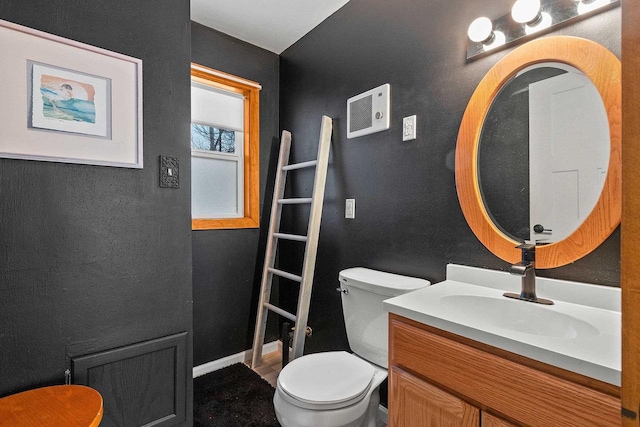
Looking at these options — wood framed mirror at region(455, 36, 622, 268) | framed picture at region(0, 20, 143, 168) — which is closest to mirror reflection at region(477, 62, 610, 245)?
wood framed mirror at region(455, 36, 622, 268)

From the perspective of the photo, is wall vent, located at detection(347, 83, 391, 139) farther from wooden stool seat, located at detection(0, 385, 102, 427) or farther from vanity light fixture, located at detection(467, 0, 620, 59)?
wooden stool seat, located at detection(0, 385, 102, 427)

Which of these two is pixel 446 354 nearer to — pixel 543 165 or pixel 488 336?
pixel 488 336

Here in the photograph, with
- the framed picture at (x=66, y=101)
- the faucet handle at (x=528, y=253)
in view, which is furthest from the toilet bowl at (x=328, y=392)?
the framed picture at (x=66, y=101)

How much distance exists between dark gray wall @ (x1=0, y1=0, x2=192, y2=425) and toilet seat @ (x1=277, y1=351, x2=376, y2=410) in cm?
62

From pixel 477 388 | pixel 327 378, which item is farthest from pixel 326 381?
pixel 477 388

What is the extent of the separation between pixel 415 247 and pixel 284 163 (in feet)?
4.14

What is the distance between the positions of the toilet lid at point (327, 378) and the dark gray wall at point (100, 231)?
0.61 meters

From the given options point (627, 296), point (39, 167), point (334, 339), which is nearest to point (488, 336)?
point (627, 296)

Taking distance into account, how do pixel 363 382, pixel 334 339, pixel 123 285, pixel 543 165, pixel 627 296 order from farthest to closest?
1. pixel 334 339
2. pixel 123 285
3. pixel 363 382
4. pixel 543 165
5. pixel 627 296

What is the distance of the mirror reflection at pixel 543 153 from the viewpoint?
3.45 ft

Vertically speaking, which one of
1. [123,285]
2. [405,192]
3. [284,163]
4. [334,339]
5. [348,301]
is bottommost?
[334,339]

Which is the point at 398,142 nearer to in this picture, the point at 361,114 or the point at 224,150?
the point at 361,114

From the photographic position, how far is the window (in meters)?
2.19

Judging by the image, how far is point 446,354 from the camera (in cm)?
89
